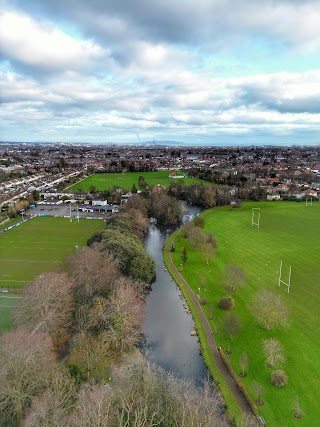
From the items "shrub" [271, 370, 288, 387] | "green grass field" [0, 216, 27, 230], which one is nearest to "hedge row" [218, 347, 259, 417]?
"shrub" [271, 370, 288, 387]

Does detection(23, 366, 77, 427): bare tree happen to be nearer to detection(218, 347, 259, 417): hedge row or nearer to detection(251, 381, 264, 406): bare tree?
detection(218, 347, 259, 417): hedge row

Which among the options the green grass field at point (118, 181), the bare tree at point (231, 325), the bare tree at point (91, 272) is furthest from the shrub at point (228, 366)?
the green grass field at point (118, 181)

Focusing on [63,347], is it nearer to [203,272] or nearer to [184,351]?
[184,351]

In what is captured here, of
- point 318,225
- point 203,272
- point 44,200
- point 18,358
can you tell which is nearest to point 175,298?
point 203,272

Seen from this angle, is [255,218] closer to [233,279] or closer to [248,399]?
[233,279]

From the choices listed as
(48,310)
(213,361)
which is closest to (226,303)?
(213,361)

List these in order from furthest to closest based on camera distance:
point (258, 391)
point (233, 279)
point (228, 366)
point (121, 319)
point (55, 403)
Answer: point (233, 279) → point (121, 319) → point (228, 366) → point (258, 391) → point (55, 403)
